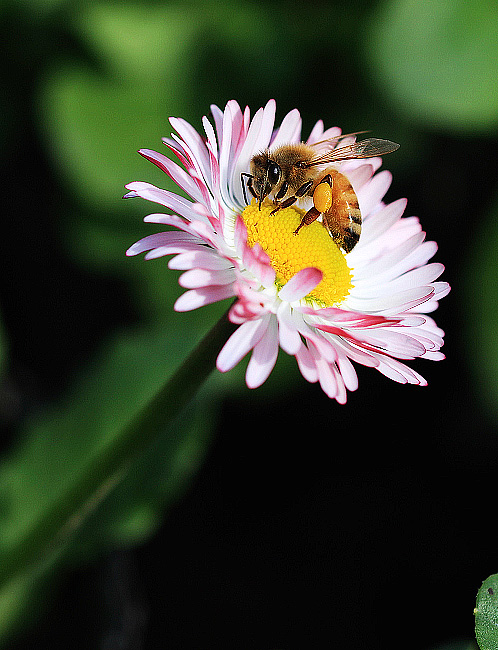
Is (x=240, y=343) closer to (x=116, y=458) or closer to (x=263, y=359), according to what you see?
(x=263, y=359)

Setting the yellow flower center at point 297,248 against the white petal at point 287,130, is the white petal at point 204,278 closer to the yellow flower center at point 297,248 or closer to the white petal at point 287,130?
the yellow flower center at point 297,248

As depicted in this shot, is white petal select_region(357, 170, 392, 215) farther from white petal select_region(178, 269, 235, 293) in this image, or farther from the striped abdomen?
white petal select_region(178, 269, 235, 293)

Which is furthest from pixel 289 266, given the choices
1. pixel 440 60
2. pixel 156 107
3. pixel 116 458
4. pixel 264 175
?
pixel 156 107

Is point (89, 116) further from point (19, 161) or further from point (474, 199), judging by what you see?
point (474, 199)

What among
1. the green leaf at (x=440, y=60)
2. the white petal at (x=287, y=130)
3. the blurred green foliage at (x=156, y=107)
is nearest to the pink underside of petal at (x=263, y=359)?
the white petal at (x=287, y=130)

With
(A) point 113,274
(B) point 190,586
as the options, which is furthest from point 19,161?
(B) point 190,586

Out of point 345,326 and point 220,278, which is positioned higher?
point 220,278
